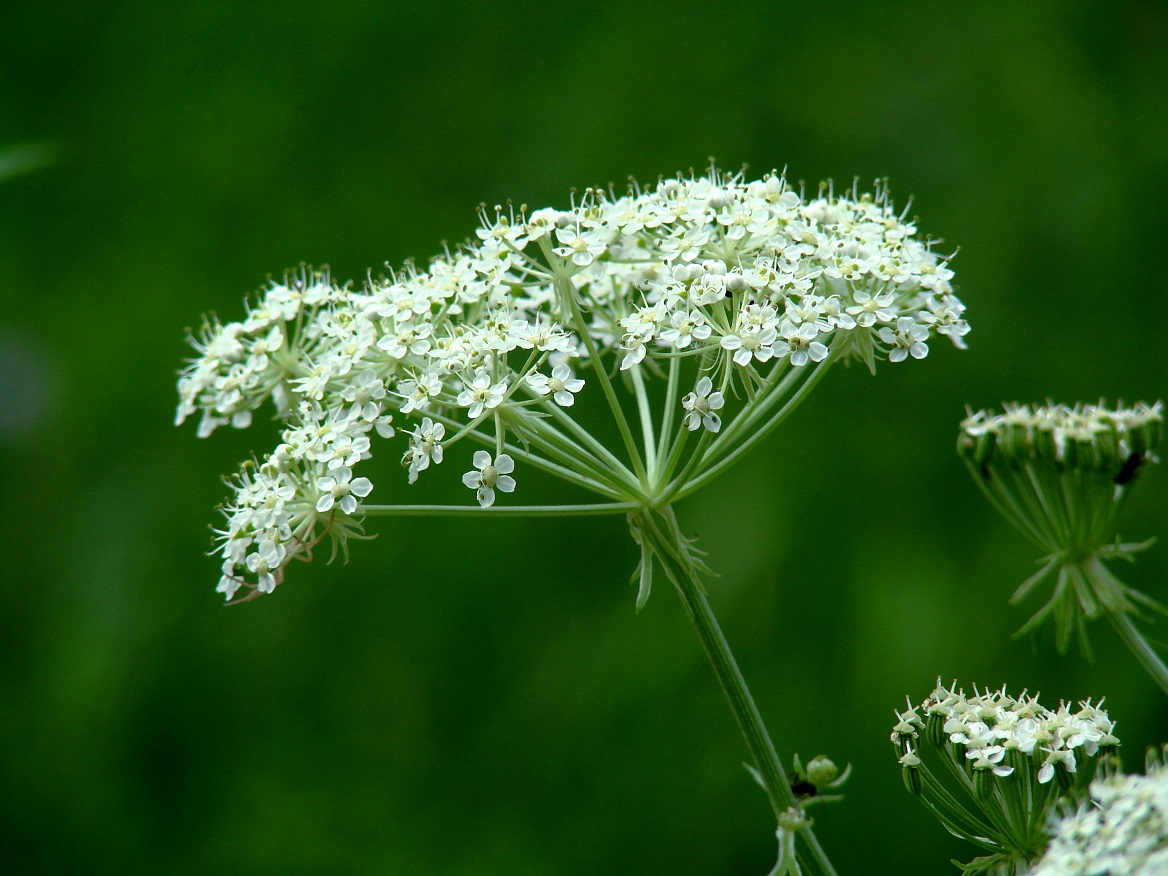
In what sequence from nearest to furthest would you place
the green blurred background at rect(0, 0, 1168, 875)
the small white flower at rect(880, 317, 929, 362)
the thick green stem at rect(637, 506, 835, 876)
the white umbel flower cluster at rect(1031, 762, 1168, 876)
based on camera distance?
1. the white umbel flower cluster at rect(1031, 762, 1168, 876)
2. the thick green stem at rect(637, 506, 835, 876)
3. the small white flower at rect(880, 317, 929, 362)
4. the green blurred background at rect(0, 0, 1168, 875)

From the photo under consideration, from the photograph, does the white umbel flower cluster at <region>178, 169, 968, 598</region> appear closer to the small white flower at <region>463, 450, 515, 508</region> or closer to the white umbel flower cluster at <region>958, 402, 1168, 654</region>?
the small white flower at <region>463, 450, 515, 508</region>

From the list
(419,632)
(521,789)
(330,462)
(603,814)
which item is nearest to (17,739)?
(419,632)

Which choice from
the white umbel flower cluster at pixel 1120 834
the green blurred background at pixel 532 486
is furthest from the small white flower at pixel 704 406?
the green blurred background at pixel 532 486

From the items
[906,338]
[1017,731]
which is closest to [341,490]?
[906,338]

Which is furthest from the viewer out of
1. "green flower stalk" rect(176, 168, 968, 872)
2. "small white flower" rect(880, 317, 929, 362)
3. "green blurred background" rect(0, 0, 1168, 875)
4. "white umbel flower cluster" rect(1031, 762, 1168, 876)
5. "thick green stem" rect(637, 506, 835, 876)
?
"green blurred background" rect(0, 0, 1168, 875)

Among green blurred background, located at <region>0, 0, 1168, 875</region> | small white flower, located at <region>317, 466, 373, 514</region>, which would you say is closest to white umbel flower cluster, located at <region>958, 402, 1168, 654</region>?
small white flower, located at <region>317, 466, 373, 514</region>

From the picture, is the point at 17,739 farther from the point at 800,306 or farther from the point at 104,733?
the point at 800,306

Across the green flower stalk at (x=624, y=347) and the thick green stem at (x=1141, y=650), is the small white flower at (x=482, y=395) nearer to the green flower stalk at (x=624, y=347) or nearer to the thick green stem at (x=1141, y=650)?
the green flower stalk at (x=624, y=347)
